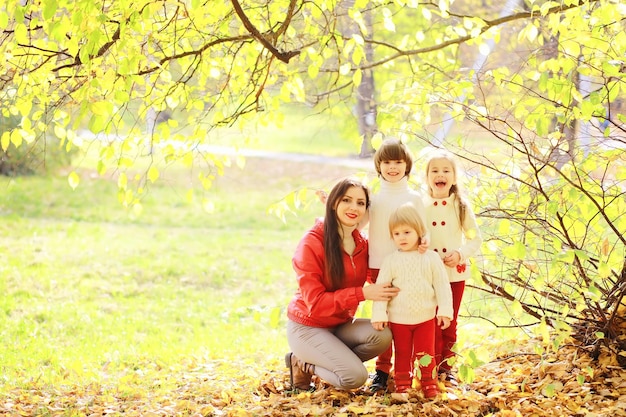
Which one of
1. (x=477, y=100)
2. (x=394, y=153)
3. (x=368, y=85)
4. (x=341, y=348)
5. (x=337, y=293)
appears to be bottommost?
(x=341, y=348)

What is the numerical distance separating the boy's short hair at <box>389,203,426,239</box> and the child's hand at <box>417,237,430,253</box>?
0.03 meters

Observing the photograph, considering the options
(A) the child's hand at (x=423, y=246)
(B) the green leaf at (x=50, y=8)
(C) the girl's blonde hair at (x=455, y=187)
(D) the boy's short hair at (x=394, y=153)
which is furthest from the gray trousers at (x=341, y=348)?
(B) the green leaf at (x=50, y=8)

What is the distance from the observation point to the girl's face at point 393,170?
389 centimetres

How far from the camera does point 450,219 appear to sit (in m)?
3.97

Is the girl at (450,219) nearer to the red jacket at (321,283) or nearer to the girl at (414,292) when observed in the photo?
the girl at (414,292)

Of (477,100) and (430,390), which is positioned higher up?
(477,100)

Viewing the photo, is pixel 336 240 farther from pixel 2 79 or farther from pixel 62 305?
pixel 62 305

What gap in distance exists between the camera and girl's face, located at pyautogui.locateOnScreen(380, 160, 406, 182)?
12.8 ft

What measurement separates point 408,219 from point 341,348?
76 cm

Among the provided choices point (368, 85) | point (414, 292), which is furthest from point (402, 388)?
point (368, 85)

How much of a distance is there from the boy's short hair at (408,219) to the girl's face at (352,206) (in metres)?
0.18

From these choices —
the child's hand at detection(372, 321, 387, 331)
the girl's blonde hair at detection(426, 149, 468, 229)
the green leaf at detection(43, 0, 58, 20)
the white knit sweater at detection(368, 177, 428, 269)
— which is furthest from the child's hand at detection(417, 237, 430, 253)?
the green leaf at detection(43, 0, 58, 20)

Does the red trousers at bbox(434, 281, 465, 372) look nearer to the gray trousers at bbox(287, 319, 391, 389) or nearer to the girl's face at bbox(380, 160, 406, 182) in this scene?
the gray trousers at bbox(287, 319, 391, 389)

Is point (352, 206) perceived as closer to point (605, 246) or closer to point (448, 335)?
point (448, 335)
